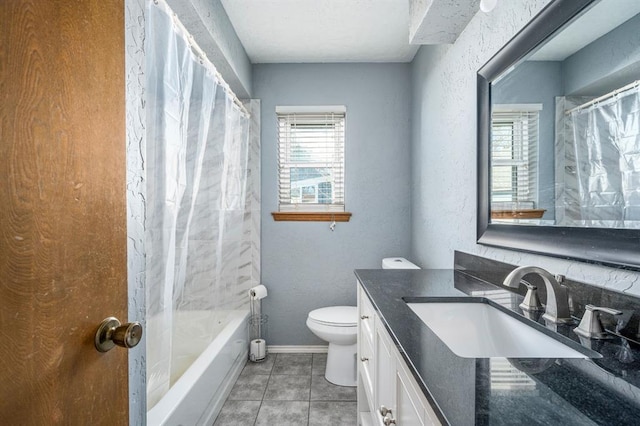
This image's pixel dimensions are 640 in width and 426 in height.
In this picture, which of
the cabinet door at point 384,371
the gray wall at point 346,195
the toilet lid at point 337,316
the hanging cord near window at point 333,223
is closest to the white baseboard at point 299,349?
the gray wall at point 346,195

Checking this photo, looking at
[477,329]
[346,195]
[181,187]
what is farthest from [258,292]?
[477,329]

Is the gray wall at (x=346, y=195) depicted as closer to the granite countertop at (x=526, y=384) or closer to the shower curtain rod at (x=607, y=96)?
the shower curtain rod at (x=607, y=96)

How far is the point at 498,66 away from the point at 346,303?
6.61 ft

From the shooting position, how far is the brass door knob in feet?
2.26

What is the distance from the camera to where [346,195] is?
109 inches

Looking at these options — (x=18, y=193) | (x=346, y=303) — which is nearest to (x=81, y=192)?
(x=18, y=193)

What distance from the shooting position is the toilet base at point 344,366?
7.47ft

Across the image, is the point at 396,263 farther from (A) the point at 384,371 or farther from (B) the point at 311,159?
(A) the point at 384,371

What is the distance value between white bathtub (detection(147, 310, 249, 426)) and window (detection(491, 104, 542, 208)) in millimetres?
1481

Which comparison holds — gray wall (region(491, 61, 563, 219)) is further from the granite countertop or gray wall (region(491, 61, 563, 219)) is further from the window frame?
the window frame

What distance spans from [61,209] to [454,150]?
5.84 ft

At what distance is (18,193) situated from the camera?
0.51 metres

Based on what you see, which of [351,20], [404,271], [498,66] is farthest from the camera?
[351,20]

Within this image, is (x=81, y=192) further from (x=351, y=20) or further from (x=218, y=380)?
(x=351, y=20)
